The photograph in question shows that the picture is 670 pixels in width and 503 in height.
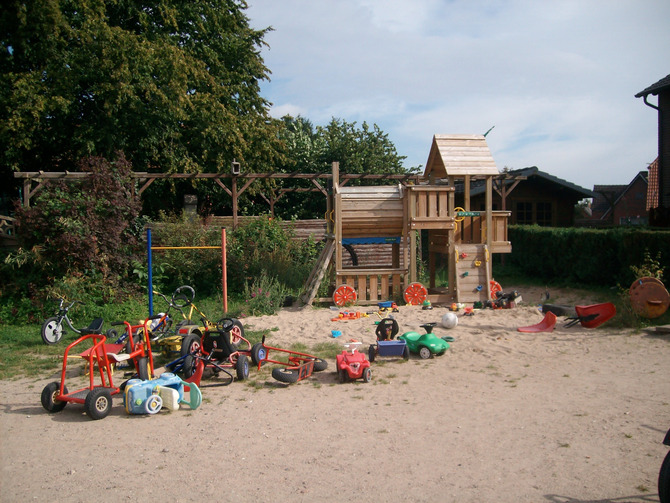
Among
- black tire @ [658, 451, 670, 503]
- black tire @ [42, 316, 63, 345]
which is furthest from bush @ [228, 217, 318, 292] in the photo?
black tire @ [658, 451, 670, 503]

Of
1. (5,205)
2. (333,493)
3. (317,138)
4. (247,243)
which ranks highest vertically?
(317,138)

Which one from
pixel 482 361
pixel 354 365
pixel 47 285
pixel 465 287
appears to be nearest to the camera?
pixel 354 365

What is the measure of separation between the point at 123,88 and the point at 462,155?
1025cm

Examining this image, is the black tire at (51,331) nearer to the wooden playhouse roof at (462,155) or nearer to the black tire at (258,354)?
the black tire at (258,354)

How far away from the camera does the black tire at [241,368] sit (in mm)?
7340

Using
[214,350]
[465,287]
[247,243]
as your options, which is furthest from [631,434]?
[247,243]

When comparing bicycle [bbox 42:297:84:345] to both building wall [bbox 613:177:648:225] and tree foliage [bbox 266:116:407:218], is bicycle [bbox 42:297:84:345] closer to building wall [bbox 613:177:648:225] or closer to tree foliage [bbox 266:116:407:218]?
tree foliage [bbox 266:116:407:218]

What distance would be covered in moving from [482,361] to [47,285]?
9125 mm

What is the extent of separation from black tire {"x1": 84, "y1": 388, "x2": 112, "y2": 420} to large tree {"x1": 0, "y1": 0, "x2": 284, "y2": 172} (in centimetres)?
1250

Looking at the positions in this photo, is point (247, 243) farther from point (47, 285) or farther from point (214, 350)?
point (214, 350)

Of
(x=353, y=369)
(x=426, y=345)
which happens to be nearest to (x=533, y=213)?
(x=426, y=345)

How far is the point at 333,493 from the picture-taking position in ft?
13.8

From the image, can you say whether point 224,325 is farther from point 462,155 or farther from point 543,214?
point 543,214

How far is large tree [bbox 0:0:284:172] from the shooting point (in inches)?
649
